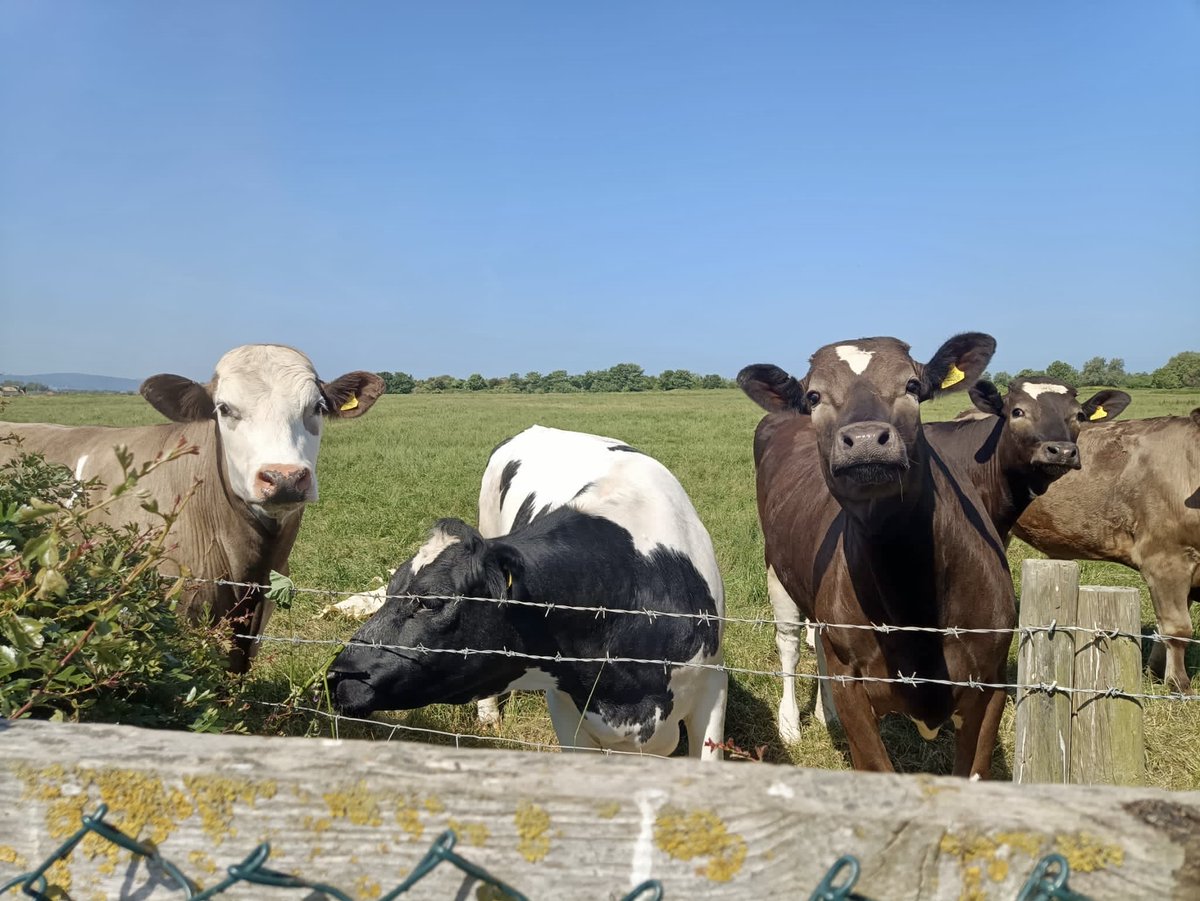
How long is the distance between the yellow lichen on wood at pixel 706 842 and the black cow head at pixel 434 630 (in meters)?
2.08

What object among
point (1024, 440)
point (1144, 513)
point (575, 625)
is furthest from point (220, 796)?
point (1144, 513)

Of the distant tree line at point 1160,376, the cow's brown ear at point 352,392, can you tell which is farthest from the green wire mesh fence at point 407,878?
the distant tree line at point 1160,376

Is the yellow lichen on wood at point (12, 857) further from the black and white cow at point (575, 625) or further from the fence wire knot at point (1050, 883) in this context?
the black and white cow at point (575, 625)

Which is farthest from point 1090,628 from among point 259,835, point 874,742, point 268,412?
point 268,412

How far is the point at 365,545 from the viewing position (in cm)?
984

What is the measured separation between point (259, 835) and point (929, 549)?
2.80 metres

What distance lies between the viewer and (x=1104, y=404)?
679 cm

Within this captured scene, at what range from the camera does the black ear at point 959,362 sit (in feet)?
12.3

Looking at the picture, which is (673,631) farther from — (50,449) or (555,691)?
(50,449)

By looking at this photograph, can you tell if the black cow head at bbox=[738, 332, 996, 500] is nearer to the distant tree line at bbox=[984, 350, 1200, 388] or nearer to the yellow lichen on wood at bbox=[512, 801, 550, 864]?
the yellow lichen on wood at bbox=[512, 801, 550, 864]

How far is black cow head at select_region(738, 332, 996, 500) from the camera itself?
9.58 feet

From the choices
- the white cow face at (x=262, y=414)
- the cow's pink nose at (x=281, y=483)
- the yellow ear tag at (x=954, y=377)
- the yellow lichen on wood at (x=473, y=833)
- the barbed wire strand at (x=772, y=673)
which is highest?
the yellow ear tag at (x=954, y=377)

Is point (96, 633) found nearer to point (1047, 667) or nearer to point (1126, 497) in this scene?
point (1047, 667)

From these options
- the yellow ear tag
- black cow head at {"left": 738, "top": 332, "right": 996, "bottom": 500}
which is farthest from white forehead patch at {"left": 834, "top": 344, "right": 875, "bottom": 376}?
the yellow ear tag
